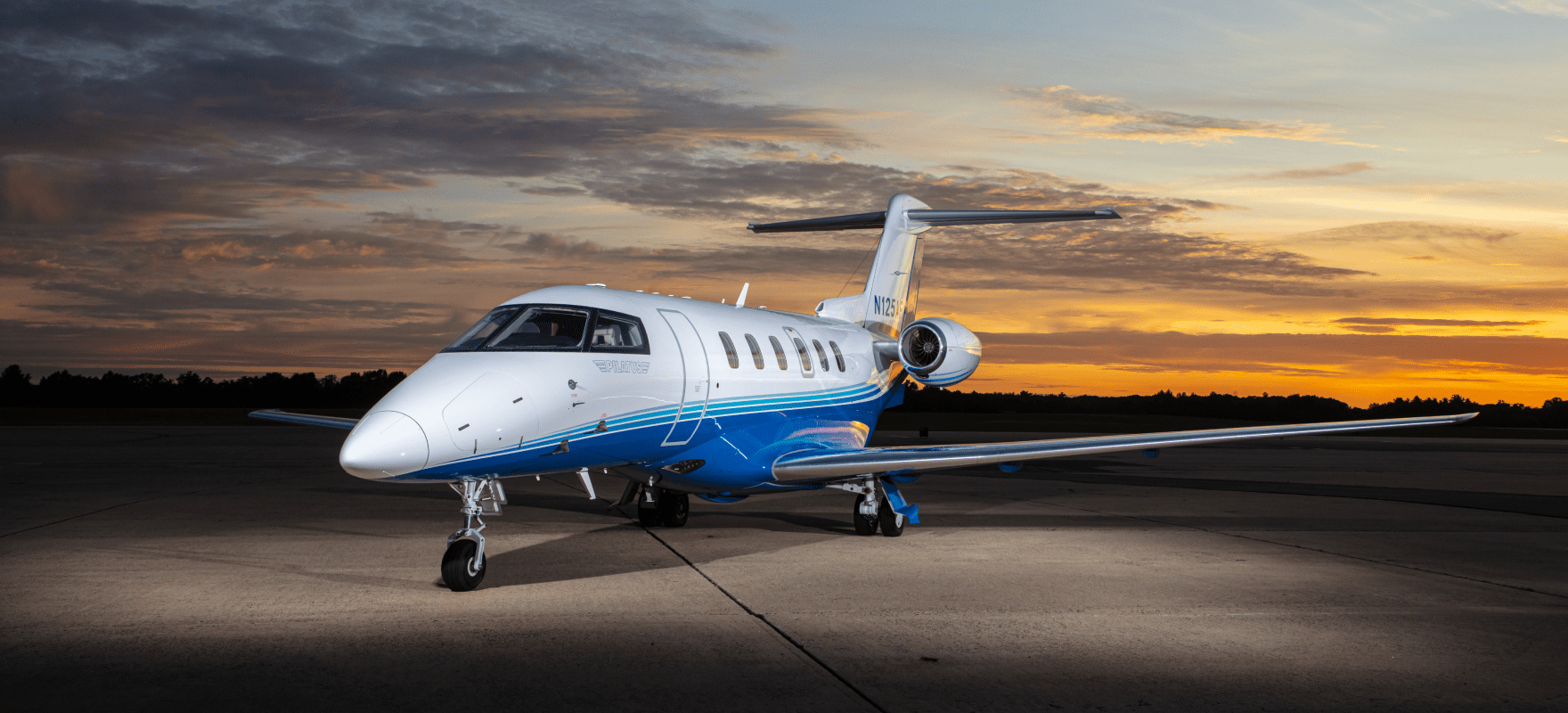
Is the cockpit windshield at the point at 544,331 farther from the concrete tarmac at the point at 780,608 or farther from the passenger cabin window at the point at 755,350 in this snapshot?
the passenger cabin window at the point at 755,350

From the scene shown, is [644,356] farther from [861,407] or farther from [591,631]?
[861,407]

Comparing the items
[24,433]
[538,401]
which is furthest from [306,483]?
[24,433]

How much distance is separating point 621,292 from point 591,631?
456 centimetres

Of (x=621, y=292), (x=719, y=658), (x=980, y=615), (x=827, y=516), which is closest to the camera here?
(x=719, y=658)

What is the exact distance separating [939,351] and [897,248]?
127 inches

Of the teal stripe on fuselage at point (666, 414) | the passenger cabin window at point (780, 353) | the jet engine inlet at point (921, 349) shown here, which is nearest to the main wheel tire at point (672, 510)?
the teal stripe on fuselage at point (666, 414)

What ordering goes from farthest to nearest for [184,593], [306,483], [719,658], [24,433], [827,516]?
[24,433] → [306,483] → [827,516] → [184,593] → [719,658]

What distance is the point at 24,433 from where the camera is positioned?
39656mm

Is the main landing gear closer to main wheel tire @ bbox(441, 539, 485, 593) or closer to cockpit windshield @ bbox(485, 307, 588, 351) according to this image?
cockpit windshield @ bbox(485, 307, 588, 351)

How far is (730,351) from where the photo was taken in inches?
467

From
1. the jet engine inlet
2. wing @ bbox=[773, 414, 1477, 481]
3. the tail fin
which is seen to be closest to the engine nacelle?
the jet engine inlet

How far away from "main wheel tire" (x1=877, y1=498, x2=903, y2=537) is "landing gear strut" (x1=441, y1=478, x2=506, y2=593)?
16.9ft

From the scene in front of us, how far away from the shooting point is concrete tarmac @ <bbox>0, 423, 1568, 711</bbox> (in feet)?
18.8

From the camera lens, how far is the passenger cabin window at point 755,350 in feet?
40.7
